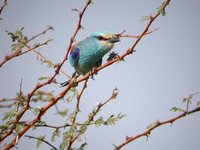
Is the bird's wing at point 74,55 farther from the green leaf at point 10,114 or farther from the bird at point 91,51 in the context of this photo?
the green leaf at point 10,114

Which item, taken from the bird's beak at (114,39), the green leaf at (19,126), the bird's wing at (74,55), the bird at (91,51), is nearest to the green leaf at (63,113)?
the green leaf at (19,126)

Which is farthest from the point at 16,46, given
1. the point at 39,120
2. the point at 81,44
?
the point at 81,44

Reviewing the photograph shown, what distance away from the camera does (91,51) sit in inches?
162

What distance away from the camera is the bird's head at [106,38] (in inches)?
142

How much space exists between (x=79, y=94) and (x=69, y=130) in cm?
34

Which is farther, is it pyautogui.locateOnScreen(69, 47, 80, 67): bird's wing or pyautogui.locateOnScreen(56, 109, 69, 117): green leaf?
pyautogui.locateOnScreen(69, 47, 80, 67): bird's wing

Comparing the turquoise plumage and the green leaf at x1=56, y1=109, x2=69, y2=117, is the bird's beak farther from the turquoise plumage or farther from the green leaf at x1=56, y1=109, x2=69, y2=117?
the green leaf at x1=56, y1=109, x2=69, y2=117

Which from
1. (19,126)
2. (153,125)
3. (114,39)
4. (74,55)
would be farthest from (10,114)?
(74,55)

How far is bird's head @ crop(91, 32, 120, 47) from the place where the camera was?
11.8 ft

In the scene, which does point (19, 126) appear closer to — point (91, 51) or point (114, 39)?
point (114, 39)

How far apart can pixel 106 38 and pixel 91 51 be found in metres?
0.38

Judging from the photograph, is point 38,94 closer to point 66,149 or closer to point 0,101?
point 0,101

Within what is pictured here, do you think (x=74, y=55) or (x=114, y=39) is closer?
(x=114, y=39)

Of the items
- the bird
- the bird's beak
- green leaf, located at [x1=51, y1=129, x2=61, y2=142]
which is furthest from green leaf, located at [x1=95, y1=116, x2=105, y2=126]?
the bird
